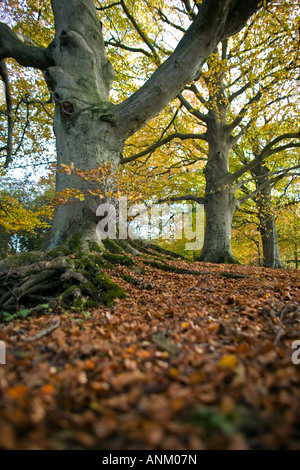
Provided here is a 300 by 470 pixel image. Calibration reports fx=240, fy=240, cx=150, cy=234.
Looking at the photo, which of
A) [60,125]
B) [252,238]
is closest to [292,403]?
[60,125]

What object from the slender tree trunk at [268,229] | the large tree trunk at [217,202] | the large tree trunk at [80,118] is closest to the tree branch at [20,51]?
the large tree trunk at [80,118]

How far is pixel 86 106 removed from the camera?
4.88m

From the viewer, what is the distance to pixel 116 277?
4.02 meters

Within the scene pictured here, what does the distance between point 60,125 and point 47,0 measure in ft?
20.9

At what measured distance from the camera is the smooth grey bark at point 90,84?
13.7 ft

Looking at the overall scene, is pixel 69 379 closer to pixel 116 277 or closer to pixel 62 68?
pixel 116 277

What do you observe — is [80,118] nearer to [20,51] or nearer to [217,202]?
[20,51]

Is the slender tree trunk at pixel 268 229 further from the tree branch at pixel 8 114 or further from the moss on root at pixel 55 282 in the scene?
the tree branch at pixel 8 114

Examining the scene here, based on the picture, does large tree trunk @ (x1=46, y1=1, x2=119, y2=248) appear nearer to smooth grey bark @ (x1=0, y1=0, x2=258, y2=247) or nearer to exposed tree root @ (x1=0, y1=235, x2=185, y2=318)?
smooth grey bark @ (x1=0, y1=0, x2=258, y2=247)

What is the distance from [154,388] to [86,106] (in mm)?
5193

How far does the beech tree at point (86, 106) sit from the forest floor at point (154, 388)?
1.54 meters

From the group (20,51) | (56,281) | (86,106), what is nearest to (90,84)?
(86,106)

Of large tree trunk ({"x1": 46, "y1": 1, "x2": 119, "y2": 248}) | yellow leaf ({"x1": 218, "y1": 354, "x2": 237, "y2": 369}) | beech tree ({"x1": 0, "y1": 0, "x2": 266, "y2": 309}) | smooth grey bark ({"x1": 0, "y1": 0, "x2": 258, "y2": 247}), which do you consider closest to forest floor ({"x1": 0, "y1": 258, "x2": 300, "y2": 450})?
yellow leaf ({"x1": 218, "y1": 354, "x2": 237, "y2": 369})

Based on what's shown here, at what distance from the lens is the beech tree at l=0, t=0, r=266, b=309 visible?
3.59 m
